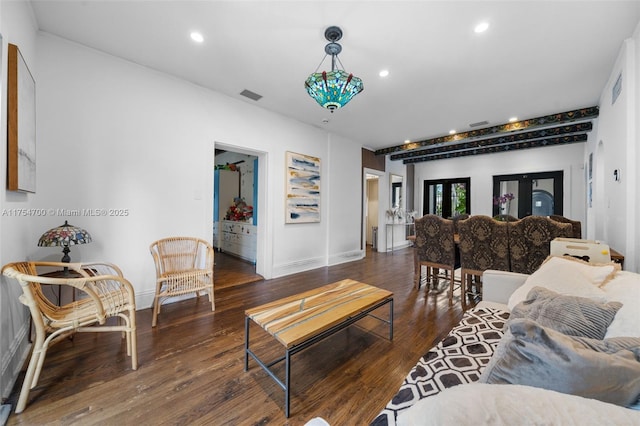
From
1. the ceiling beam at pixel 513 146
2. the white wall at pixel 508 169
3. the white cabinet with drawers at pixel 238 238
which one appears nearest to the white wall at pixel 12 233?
the white cabinet with drawers at pixel 238 238

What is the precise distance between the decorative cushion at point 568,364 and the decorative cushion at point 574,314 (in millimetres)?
215

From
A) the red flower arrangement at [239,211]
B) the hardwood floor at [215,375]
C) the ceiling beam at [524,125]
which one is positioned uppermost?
the ceiling beam at [524,125]

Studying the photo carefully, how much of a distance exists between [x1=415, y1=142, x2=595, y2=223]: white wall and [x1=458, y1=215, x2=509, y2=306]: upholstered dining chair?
3.64 meters

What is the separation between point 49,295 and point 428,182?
8.53 m

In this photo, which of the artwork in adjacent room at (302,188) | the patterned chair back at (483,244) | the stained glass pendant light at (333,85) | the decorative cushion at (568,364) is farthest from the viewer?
the artwork in adjacent room at (302,188)

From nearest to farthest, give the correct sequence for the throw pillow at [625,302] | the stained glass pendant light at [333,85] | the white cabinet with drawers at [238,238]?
the throw pillow at [625,302] < the stained glass pendant light at [333,85] < the white cabinet with drawers at [238,238]

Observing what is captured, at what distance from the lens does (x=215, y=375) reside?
1758 millimetres

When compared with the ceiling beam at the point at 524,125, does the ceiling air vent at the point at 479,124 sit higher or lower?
higher

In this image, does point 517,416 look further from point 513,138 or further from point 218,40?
point 513,138

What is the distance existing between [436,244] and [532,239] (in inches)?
40.5

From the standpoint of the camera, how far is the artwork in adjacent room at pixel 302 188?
14.3 ft

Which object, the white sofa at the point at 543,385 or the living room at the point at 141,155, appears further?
the living room at the point at 141,155

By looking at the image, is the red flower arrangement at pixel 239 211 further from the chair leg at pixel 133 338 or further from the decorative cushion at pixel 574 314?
the decorative cushion at pixel 574 314

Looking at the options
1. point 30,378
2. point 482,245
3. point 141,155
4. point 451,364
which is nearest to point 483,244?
point 482,245
